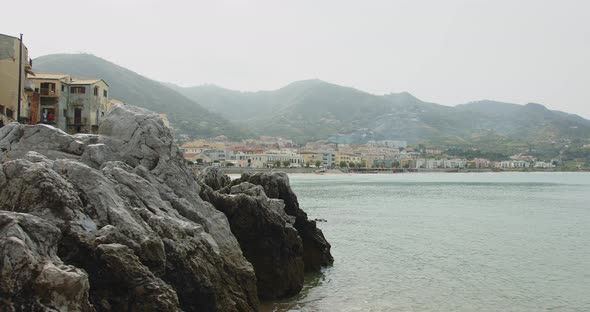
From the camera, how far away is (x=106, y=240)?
1023 centimetres

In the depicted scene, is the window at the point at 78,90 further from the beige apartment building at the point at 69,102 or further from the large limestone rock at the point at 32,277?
the large limestone rock at the point at 32,277

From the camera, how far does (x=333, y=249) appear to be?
29375 millimetres

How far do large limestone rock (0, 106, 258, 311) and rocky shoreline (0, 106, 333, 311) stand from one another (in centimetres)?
2

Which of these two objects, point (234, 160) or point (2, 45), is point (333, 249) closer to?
point (2, 45)

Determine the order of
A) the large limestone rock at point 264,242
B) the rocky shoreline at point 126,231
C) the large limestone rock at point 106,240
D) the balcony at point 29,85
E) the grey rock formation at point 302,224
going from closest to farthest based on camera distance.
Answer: the large limestone rock at point 106,240 < the rocky shoreline at point 126,231 < the large limestone rock at point 264,242 < the grey rock formation at point 302,224 < the balcony at point 29,85

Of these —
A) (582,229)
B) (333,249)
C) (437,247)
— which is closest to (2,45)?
(333,249)

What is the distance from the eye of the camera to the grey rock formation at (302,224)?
23.5 metres

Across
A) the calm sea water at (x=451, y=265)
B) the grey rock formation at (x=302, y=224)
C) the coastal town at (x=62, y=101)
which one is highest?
the coastal town at (x=62, y=101)

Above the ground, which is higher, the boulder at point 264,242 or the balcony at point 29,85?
the balcony at point 29,85

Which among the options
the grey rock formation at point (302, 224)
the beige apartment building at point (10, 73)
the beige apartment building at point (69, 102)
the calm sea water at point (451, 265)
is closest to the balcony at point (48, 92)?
the beige apartment building at point (69, 102)

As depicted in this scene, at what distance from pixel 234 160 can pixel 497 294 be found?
16854 centimetres

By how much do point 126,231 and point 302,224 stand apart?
14.0 meters

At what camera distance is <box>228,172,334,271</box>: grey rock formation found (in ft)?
77.1

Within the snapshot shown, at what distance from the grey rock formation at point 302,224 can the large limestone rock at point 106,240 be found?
26.4 feet
